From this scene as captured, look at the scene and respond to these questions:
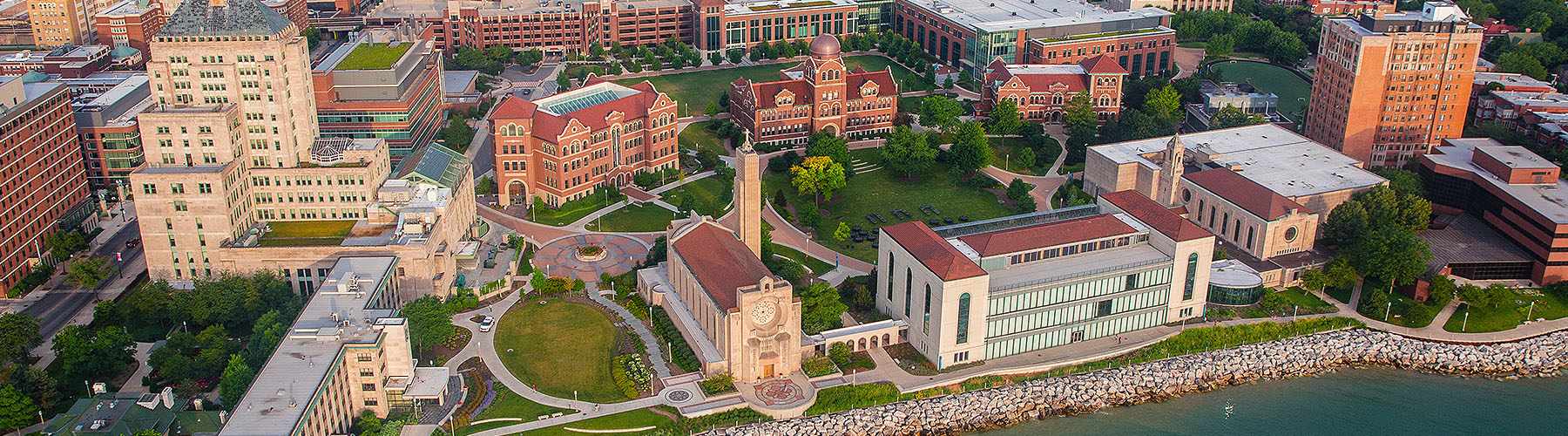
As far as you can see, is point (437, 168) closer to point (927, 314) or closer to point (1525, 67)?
point (927, 314)

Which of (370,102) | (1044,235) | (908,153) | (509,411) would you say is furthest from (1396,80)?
(370,102)

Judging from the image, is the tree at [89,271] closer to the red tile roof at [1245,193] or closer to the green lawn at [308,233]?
the green lawn at [308,233]

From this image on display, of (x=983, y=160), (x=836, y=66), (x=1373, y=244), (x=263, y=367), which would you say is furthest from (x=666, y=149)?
(x=1373, y=244)

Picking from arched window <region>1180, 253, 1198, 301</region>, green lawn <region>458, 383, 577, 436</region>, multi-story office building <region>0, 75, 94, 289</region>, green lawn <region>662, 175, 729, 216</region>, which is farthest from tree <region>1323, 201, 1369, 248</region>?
multi-story office building <region>0, 75, 94, 289</region>

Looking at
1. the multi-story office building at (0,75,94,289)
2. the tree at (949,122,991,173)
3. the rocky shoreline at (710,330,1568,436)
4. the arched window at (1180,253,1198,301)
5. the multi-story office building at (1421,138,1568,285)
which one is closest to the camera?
the rocky shoreline at (710,330,1568,436)

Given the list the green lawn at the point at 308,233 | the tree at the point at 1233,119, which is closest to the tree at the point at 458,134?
the green lawn at the point at 308,233

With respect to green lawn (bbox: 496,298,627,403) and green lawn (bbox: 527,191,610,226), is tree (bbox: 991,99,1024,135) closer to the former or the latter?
green lawn (bbox: 527,191,610,226)
